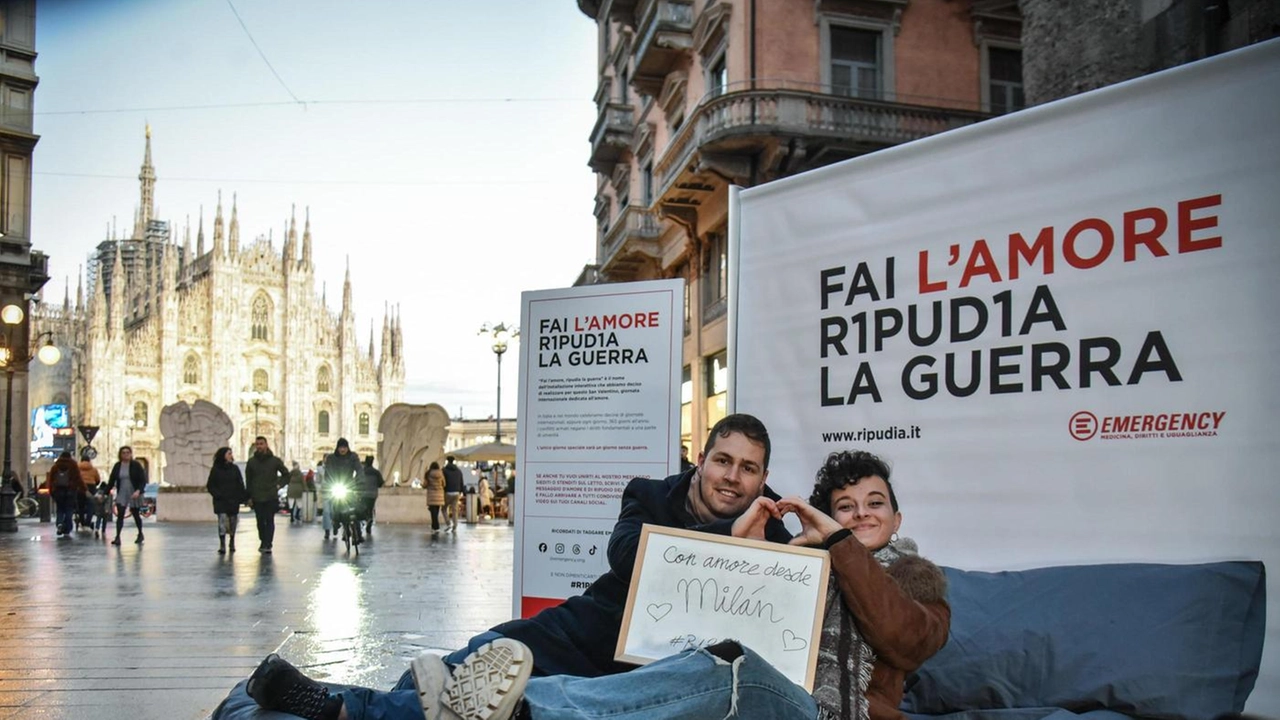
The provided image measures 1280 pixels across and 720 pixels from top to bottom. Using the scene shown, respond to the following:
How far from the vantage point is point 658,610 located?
11.3 feet

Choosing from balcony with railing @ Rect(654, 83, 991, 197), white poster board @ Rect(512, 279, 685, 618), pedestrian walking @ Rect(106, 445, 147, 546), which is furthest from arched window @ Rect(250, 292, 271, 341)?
white poster board @ Rect(512, 279, 685, 618)

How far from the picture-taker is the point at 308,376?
242 ft

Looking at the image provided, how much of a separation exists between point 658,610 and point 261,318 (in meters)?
75.5

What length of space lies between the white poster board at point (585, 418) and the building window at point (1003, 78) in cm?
1666

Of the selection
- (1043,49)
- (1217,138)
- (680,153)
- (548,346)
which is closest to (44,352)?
(680,153)

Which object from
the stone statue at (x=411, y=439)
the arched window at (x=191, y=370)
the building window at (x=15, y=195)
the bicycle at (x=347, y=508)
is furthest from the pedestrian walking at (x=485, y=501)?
the arched window at (x=191, y=370)

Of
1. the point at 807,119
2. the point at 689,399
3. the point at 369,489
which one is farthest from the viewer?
the point at 689,399

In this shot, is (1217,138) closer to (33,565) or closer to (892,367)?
(892,367)

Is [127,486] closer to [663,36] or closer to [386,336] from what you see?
[663,36]

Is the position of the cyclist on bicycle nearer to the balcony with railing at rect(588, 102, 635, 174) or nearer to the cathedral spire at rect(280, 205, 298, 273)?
the balcony with railing at rect(588, 102, 635, 174)

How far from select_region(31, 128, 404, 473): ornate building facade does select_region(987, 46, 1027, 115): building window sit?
5724 cm

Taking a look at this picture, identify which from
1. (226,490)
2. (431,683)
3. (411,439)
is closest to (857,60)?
(226,490)

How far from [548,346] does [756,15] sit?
49.1ft

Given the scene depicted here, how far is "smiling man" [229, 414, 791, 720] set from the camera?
293cm
